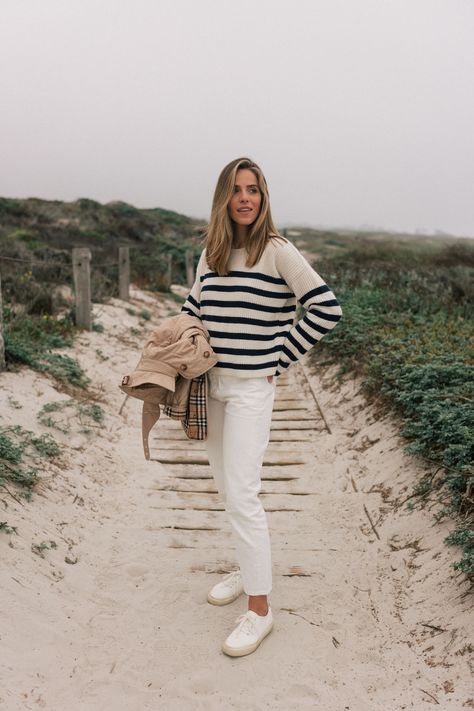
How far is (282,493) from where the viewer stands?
467 cm

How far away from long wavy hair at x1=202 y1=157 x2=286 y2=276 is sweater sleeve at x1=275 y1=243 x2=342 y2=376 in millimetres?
123

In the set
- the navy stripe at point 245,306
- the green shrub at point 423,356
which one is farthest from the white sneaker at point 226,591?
the navy stripe at point 245,306

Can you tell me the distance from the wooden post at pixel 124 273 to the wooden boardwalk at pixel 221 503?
5824 mm

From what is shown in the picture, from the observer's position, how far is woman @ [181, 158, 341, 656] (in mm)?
2691

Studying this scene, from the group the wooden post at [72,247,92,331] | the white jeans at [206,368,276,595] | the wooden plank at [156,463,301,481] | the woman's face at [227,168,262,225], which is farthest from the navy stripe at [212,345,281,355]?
the wooden post at [72,247,92,331]

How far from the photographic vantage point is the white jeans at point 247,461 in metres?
2.72

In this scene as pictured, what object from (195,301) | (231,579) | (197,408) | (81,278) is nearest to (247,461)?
(197,408)

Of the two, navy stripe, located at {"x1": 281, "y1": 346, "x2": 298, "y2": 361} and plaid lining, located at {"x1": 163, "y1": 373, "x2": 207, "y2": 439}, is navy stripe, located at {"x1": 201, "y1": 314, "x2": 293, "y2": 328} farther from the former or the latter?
plaid lining, located at {"x1": 163, "y1": 373, "x2": 207, "y2": 439}

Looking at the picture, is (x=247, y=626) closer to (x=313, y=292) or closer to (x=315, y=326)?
(x=315, y=326)

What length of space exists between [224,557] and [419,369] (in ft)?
8.26

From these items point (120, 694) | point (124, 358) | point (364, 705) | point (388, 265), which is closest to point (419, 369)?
point (364, 705)

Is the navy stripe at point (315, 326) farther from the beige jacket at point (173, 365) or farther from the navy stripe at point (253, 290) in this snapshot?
the beige jacket at point (173, 365)

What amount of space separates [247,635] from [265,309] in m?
1.59

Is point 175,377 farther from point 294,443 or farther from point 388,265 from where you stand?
point 388,265
